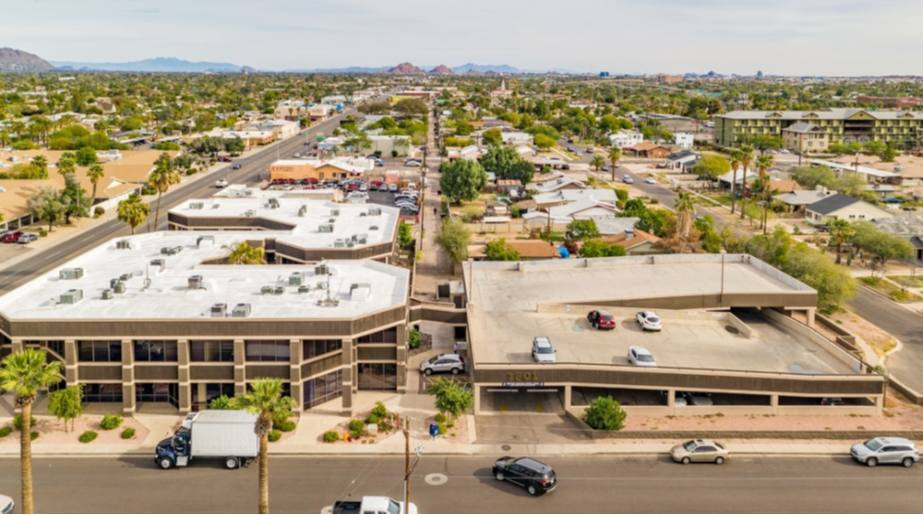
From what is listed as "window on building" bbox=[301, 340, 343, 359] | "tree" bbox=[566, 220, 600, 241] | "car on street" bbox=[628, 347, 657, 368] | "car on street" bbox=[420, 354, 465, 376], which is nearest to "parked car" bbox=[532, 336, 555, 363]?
"car on street" bbox=[628, 347, 657, 368]

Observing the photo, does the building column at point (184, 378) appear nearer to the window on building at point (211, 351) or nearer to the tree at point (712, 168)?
the window on building at point (211, 351)

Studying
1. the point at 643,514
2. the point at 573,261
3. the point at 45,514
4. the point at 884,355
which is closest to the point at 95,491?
the point at 45,514

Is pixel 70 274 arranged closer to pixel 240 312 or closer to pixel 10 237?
pixel 240 312

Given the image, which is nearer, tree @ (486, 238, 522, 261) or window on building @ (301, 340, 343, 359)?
window on building @ (301, 340, 343, 359)

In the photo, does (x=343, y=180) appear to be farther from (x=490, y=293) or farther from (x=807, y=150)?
(x=807, y=150)

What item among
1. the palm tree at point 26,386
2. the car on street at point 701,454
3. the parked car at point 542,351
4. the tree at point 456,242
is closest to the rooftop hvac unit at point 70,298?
the palm tree at point 26,386

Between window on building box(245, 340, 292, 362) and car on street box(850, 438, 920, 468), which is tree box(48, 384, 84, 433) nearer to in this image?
window on building box(245, 340, 292, 362)
